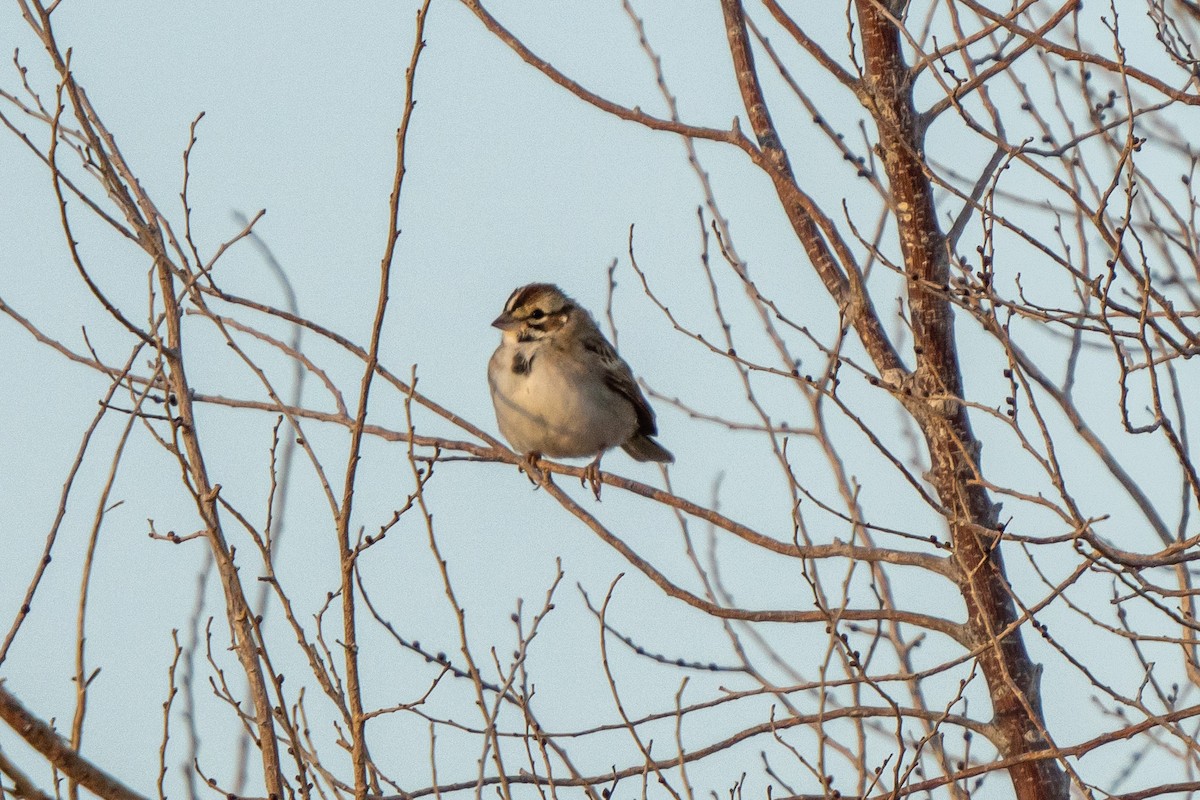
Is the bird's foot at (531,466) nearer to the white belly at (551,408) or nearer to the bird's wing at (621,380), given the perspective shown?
the white belly at (551,408)

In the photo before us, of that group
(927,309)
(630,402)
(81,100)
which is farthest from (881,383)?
(630,402)

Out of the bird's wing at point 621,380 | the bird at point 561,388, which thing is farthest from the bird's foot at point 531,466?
the bird's wing at point 621,380

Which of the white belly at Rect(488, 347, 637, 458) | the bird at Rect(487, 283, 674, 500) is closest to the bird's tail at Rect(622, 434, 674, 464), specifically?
the bird at Rect(487, 283, 674, 500)

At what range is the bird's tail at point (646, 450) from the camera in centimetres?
932

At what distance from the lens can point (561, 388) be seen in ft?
27.6

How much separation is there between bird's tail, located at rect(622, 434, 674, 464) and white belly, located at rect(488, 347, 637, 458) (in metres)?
0.58

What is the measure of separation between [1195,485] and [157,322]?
2.98 m

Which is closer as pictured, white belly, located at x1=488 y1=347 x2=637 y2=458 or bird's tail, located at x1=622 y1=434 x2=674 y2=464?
white belly, located at x1=488 y1=347 x2=637 y2=458

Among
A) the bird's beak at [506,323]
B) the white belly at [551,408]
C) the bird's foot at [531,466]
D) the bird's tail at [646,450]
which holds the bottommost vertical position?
the bird's foot at [531,466]

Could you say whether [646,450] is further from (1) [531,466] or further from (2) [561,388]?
(1) [531,466]

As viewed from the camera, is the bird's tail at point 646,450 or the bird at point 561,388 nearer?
the bird at point 561,388

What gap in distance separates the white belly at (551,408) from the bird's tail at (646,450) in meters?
0.58

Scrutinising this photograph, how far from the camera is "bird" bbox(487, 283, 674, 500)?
8352 millimetres

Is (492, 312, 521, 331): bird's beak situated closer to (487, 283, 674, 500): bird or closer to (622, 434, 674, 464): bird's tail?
(487, 283, 674, 500): bird
